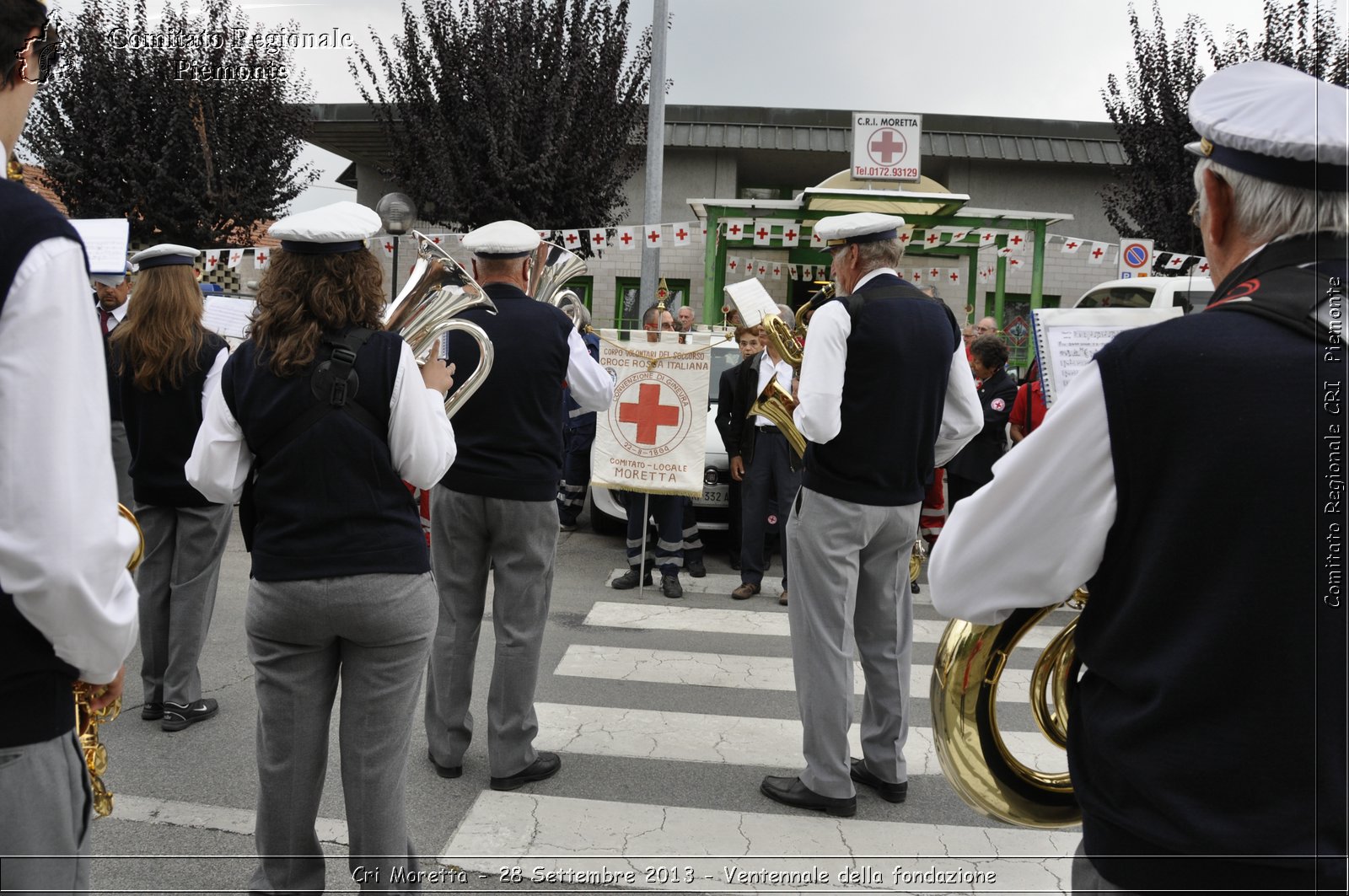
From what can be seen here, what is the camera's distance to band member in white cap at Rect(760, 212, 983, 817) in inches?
152

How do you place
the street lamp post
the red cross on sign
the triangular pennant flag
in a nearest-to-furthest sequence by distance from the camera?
the red cross on sign
the triangular pennant flag
the street lamp post

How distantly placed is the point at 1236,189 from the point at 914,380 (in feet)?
7.78

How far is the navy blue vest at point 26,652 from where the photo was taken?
153 cm

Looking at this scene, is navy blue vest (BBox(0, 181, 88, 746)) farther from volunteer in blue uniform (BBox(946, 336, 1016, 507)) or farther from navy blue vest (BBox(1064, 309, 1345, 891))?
volunteer in blue uniform (BBox(946, 336, 1016, 507))

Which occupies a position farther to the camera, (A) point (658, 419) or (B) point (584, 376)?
(A) point (658, 419)

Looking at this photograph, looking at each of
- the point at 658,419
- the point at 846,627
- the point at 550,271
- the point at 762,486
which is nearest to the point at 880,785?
the point at 846,627

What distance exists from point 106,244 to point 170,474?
2.07 metres

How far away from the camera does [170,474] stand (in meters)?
4.55

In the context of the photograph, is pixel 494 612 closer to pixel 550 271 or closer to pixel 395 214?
pixel 550 271

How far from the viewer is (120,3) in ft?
56.1

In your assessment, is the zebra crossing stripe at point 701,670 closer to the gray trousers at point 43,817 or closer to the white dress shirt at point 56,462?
the gray trousers at point 43,817

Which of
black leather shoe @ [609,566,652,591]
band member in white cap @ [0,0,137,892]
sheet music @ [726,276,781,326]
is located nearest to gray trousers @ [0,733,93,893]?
band member in white cap @ [0,0,137,892]

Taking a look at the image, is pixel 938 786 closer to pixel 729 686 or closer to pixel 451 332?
pixel 729 686

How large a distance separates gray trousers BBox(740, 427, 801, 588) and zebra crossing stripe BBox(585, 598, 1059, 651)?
1.94ft
